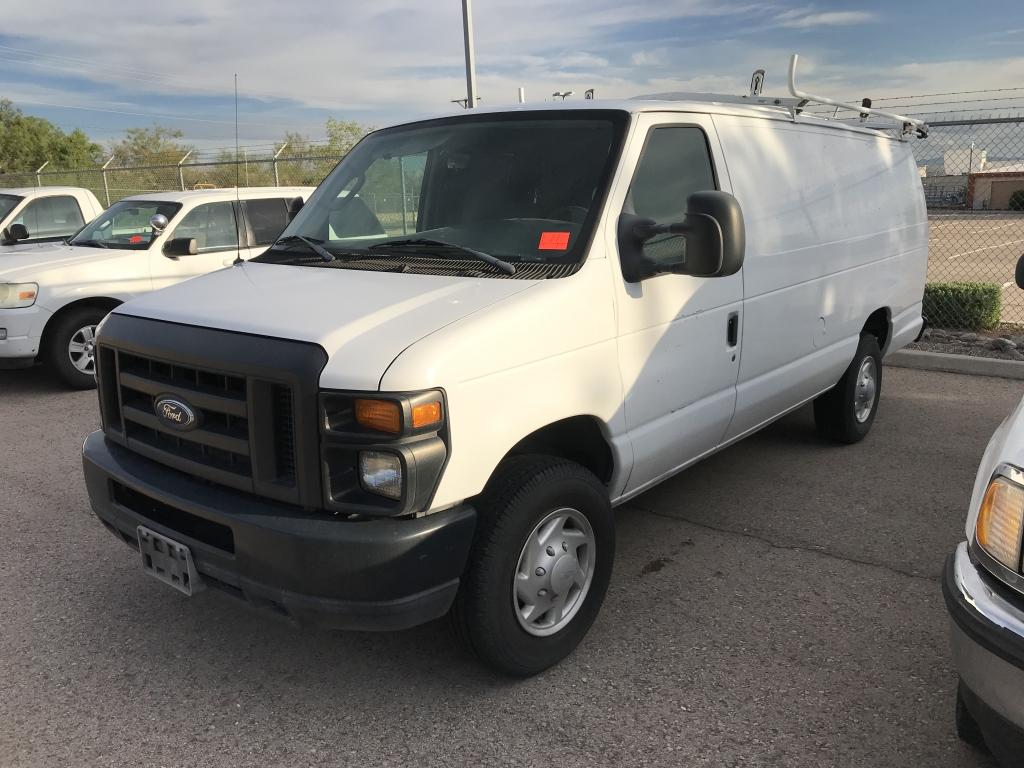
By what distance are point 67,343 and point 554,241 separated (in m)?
6.01

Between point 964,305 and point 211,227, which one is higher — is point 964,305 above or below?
below

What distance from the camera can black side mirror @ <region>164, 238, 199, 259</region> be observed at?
275 inches

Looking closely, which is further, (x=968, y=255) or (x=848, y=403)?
(x=968, y=255)

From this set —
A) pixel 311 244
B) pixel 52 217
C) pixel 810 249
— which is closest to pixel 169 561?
pixel 311 244

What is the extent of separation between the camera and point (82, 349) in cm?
781

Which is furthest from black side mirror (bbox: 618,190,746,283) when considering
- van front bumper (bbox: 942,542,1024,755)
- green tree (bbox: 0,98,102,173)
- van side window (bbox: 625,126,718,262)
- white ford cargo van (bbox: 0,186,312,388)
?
green tree (bbox: 0,98,102,173)

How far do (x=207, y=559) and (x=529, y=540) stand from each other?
1.11 m

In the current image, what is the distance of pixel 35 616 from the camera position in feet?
12.3

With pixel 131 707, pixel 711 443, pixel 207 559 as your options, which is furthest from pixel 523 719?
pixel 711 443

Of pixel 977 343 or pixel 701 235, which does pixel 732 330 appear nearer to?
pixel 701 235

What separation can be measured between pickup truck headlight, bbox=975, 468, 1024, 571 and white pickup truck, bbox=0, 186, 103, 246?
1050 cm

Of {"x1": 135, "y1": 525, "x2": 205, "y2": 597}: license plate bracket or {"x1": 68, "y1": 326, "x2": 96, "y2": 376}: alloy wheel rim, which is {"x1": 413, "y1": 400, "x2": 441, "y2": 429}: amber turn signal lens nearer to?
{"x1": 135, "y1": 525, "x2": 205, "y2": 597}: license plate bracket

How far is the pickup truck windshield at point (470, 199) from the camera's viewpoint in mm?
3387

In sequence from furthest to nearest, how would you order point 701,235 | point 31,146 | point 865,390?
1. point 31,146
2. point 865,390
3. point 701,235
